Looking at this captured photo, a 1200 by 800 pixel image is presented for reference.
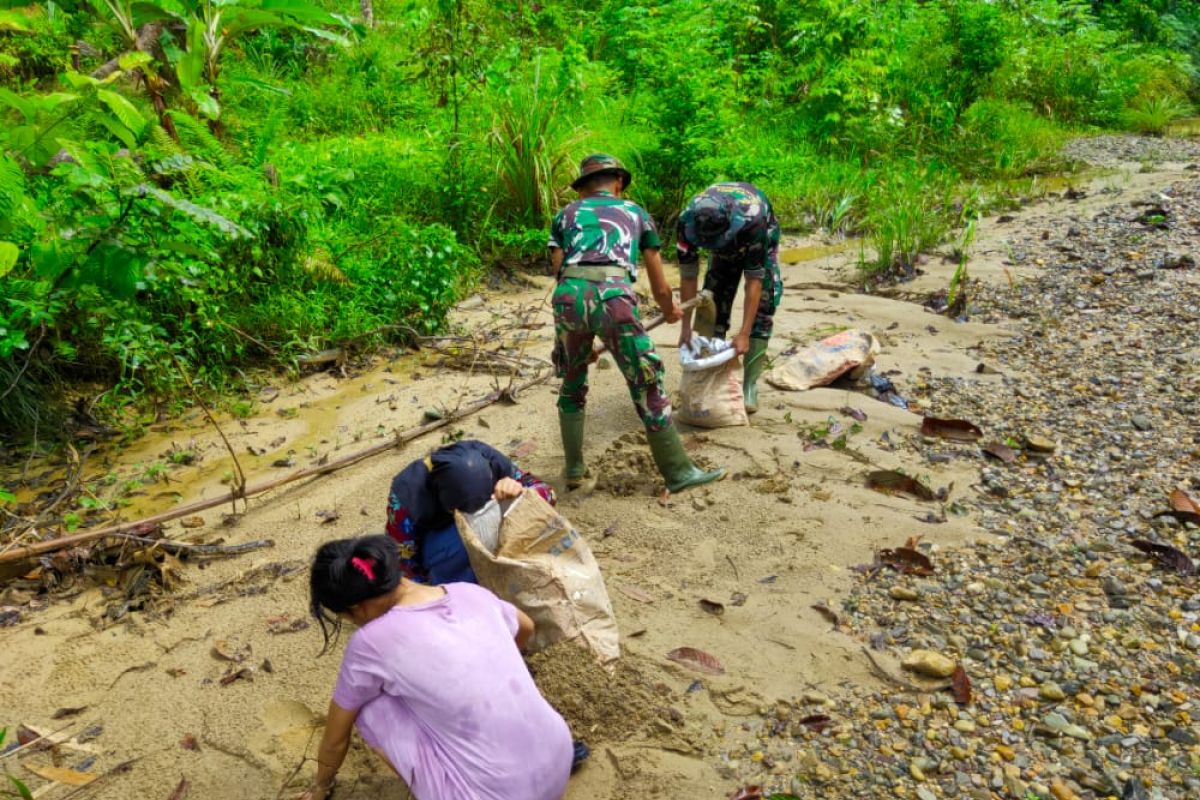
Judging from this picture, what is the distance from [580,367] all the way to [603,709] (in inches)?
63.0

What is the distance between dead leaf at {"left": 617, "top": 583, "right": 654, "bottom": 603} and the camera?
3.18m

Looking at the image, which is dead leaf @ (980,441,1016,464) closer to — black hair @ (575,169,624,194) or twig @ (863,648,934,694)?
twig @ (863,648,934,694)

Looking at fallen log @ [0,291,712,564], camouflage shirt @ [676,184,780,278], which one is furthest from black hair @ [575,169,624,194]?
fallen log @ [0,291,712,564]

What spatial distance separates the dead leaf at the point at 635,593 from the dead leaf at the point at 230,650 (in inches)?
52.7

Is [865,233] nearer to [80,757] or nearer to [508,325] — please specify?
[508,325]

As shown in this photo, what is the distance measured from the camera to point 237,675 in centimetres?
299

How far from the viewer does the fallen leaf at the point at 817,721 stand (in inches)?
99.0

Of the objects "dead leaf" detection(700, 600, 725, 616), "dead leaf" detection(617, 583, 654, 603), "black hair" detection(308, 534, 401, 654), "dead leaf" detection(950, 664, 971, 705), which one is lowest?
"dead leaf" detection(617, 583, 654, 603)

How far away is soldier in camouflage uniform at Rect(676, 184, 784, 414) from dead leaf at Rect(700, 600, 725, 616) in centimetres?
154

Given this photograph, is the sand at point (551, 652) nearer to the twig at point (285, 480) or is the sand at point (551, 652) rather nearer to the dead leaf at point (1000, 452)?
the twig at point (285, 480)

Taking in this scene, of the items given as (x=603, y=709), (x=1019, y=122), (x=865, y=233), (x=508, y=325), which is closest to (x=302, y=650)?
(x=603, y=709)

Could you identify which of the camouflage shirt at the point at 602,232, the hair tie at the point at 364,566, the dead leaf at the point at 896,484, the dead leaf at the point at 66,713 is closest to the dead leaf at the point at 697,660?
the hair tie at the point at 364,566

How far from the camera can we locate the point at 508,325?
6066 millimetres

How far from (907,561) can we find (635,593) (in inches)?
39.3
